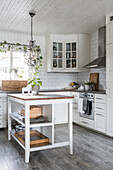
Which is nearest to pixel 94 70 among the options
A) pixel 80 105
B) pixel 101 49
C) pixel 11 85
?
pixel 101 49

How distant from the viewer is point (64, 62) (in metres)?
6.01

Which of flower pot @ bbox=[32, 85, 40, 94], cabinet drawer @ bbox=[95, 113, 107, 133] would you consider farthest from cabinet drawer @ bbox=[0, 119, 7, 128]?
cabinet drawer @ bbox=[95, 113, 107, 133]

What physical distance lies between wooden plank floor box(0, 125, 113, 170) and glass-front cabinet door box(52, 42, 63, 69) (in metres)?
2.63

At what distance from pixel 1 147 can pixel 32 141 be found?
2.54 feet

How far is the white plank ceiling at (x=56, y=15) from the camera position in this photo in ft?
12.3

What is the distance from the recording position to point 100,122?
4.37 meters

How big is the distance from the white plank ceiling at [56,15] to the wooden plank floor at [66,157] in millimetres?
2709

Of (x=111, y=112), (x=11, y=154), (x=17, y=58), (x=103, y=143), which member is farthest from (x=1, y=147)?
(x=17, y=58)

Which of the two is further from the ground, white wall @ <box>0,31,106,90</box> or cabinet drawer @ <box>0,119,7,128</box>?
white wall @ <box>0,31,106,90</box>

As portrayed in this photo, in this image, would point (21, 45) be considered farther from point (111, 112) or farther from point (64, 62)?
point (111, 112)

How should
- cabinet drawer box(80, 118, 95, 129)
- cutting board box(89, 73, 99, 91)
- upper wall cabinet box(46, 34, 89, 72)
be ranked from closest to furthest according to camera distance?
cabinet drawer box(80, 118, 95, 129), cutting board box(89, 73, 99, 91), upper wall cabinet box(46, 34, 89, 72)

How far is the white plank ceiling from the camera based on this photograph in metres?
3.75

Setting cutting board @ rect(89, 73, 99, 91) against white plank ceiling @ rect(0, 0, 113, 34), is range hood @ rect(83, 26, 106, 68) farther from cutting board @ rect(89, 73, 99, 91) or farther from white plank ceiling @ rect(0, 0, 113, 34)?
cutting board @ rect(89, 73, 99, 91)

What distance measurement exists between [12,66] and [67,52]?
1.74 metres
